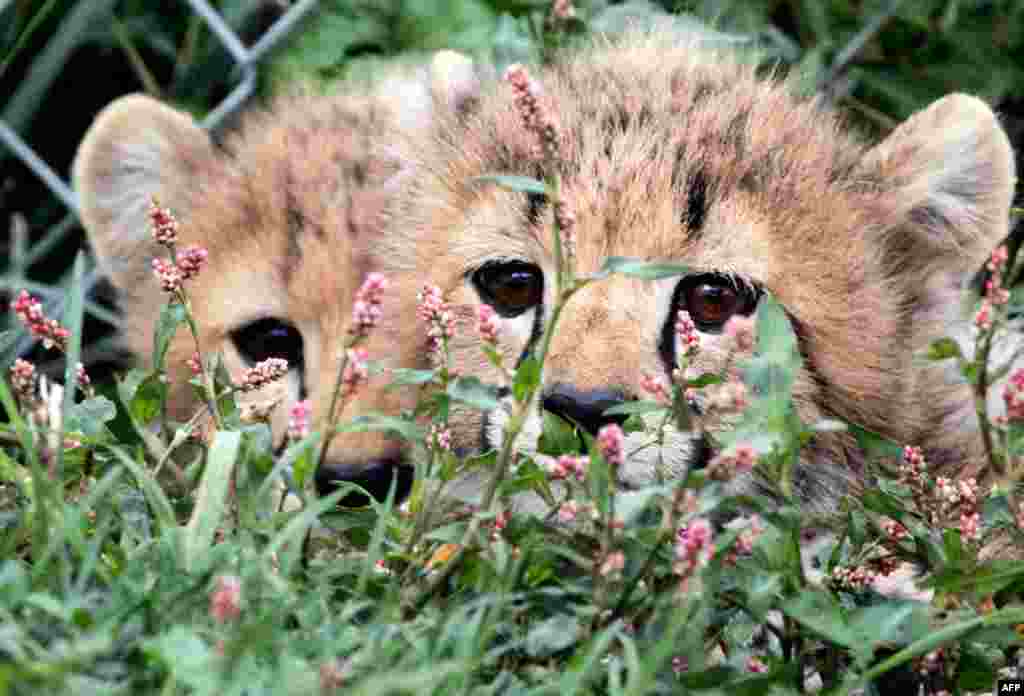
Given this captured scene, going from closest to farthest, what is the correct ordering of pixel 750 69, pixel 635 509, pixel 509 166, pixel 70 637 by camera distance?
pixel 70 637, pixel 635 509, pixel 509 166, pixel 750 69

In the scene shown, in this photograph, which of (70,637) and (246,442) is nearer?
(70,637)

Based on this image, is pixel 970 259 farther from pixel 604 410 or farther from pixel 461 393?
pixel 461 393

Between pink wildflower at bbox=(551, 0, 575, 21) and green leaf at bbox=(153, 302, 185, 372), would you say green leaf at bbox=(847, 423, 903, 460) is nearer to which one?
green leaf at bbox=(153, 302, 185, 372)

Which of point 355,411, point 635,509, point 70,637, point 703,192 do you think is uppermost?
point 703,192

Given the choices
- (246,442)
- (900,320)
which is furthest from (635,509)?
(900,320)

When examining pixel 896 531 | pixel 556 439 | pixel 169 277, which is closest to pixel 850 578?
pixel 896 531

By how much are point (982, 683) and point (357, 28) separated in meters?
2.70

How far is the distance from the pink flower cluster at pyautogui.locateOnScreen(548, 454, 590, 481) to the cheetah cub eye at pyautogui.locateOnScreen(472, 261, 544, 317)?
0.78 m

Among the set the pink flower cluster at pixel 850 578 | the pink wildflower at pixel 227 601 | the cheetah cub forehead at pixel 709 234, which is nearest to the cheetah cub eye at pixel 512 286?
the cheetah cub forehead at pixel 709 234

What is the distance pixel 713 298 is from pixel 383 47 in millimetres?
1758

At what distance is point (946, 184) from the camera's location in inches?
112

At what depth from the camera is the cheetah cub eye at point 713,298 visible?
2559 millimetres

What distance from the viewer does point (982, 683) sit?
189cm

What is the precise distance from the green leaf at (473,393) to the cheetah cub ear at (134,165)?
181 centimetres
